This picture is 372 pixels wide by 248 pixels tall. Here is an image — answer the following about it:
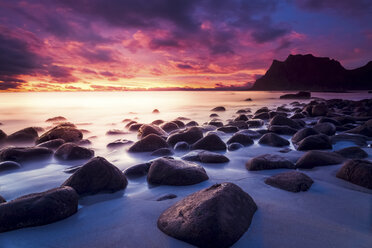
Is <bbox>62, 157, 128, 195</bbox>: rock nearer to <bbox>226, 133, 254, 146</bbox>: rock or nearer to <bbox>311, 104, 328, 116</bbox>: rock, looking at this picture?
<bbox>226, 133, 254, 146</bbox>: rock

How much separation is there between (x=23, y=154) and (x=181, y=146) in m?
2.79

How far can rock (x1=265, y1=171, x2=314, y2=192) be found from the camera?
240 cm

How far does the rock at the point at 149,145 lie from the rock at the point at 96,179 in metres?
1.84

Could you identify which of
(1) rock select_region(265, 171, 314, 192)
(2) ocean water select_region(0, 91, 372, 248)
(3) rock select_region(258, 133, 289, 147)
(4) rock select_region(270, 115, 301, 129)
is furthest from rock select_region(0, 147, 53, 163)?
(4) rock select_region(270, 115, 301, 129)

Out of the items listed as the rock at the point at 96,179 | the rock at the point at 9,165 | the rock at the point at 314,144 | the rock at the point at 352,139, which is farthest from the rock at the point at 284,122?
the rock at the point at 9,165

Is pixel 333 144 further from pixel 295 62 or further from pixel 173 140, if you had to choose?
pixel 295 62

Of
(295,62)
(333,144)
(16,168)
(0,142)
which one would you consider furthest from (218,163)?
(295,62)

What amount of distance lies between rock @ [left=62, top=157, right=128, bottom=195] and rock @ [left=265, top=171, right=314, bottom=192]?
1.71 m

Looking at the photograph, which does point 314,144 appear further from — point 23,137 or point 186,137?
point 23,137

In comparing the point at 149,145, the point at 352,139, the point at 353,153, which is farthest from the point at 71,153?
the point at 352,139

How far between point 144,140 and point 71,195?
8.41ft

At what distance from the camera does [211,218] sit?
157 centimetres

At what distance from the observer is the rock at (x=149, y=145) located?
4.55m

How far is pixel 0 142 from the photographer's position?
18.6ft
